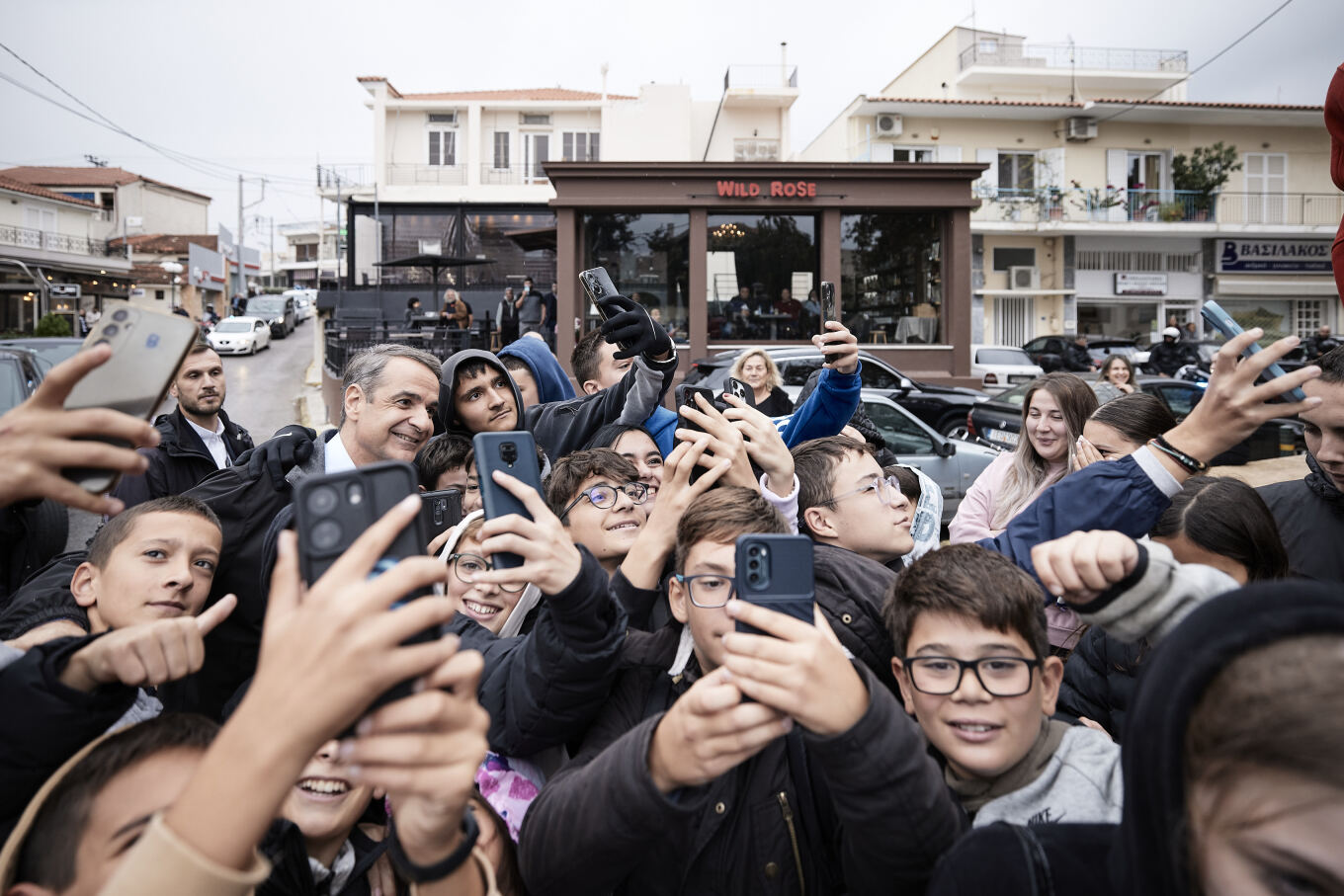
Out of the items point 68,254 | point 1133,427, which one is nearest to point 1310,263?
point 1133,427

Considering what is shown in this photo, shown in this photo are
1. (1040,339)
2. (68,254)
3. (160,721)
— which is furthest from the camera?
(68,254)

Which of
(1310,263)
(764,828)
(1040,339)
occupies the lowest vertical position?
(764,828)

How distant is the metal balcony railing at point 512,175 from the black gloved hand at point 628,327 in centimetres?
3324

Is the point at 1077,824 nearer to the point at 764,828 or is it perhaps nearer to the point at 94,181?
the point at 764,828

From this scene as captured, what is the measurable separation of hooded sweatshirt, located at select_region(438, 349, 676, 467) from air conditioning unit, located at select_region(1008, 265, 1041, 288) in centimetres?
2903

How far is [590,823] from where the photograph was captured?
4.63ft

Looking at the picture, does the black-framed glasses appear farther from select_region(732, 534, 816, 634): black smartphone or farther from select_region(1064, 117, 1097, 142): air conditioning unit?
select_region(1064, 117, 1097, 142): air conditioning unit

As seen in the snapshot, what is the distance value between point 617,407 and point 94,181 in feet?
196

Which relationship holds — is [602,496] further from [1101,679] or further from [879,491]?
[1101,679]

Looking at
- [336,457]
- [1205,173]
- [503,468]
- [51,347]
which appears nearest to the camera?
[503,468]

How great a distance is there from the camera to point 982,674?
1665 millimetres

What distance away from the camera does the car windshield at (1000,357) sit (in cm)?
2186

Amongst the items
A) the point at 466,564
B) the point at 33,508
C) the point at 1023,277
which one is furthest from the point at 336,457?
the point at 1023,277

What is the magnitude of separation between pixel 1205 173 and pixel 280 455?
3544cm
